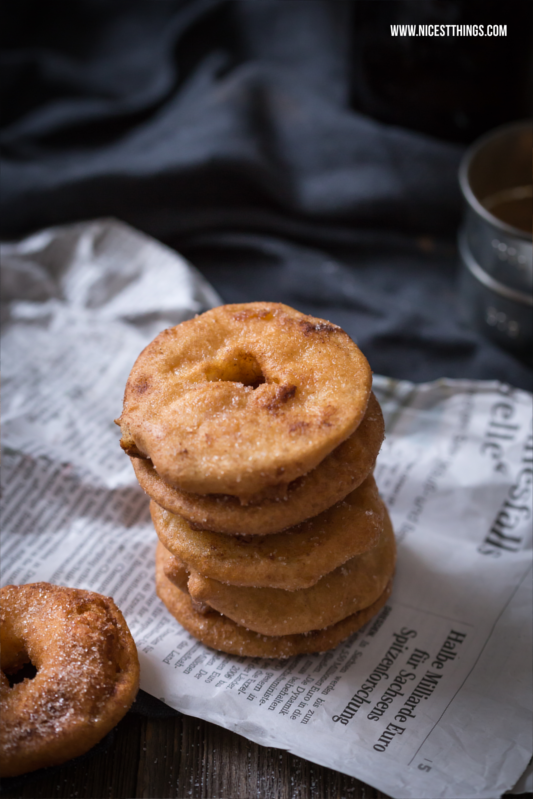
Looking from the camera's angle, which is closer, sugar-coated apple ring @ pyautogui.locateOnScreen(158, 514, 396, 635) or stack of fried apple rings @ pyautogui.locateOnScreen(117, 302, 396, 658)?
stack of fried apple rings @ pyautogui.locateOnScreen(117, 302, 396, 658)

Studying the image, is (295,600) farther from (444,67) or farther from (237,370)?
(444,67)

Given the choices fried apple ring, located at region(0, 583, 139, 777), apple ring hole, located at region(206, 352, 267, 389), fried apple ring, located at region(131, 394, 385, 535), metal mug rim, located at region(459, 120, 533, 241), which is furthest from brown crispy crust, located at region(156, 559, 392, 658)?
metal mug rim, located at region(459, 120, 533, 241)

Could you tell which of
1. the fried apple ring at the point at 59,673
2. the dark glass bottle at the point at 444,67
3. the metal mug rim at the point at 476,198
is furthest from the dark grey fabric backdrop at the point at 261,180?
the fried apple ring at the point at 59,673

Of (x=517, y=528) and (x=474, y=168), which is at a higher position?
(x=474, y=168)

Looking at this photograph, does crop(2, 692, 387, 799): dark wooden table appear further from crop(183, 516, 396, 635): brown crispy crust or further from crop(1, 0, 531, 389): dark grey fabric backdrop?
crop(1, 0, 531, 389): dark grey fabric backdrop

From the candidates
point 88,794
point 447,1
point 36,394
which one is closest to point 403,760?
point 88,794

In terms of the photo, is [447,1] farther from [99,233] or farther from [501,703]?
[501,703]

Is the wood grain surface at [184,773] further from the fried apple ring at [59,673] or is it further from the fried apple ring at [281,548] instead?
the fried apple ring at [281,548]
